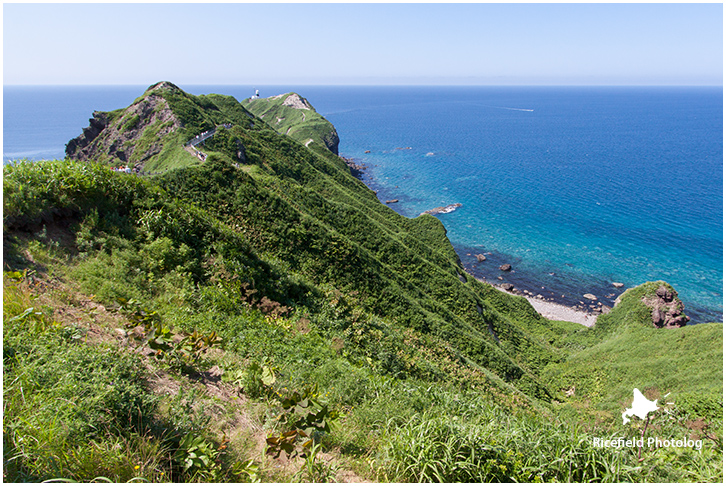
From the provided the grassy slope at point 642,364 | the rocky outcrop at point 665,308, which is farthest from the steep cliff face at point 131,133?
the rocky outcrop at point 665,308

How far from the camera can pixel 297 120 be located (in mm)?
125750

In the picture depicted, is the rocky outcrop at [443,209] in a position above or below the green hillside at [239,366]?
below

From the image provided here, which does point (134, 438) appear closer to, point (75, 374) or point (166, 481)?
point (166, 481)

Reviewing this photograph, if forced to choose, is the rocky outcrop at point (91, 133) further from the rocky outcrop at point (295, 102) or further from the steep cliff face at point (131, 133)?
the rocky outcrop at point (295, 102)

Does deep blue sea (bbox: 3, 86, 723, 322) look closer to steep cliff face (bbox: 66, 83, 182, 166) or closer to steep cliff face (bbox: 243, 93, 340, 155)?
steep cliff face (bbox: 243, 93, 340, 155)

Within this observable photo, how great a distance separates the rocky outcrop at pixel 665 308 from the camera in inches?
1383

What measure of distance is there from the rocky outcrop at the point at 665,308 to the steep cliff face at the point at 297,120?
8161 centimetres

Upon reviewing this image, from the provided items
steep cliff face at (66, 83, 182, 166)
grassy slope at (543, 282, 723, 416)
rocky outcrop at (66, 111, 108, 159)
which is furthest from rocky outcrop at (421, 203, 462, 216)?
rocky outcrop at (66, 111, 108, 159)

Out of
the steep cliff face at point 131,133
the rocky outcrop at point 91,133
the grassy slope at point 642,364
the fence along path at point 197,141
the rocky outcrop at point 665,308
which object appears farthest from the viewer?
the rocky outcrop at point 91,133

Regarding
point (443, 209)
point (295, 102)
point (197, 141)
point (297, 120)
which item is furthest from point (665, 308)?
point (295, 102)

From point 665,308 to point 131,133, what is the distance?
208 ft

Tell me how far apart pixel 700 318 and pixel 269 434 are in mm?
68872

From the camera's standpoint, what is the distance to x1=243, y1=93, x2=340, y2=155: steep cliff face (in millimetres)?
108812

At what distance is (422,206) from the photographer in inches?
3602
